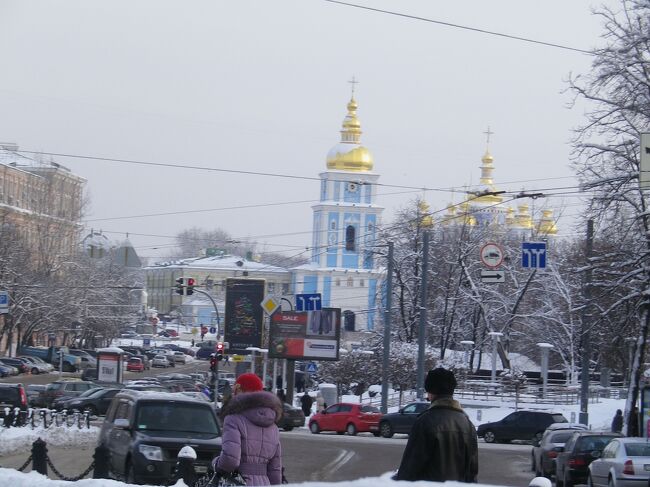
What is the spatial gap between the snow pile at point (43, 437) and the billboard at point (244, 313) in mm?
35860

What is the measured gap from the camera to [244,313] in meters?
69.4

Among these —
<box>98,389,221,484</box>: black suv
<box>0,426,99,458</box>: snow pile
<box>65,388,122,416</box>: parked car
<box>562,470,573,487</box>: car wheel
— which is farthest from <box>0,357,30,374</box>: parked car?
<box>98,389,221,484</box>: black suv

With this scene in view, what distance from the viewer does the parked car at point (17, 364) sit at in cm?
7281

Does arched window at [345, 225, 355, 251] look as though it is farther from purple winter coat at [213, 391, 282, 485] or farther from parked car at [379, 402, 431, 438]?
purple winter coat at [213, 391, 282, 485]

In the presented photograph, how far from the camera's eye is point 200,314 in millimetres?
169375

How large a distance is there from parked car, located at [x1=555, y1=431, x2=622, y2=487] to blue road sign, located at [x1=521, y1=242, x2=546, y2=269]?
588 inches

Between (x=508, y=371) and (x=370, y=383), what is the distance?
8.23 meters

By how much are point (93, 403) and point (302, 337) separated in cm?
1779

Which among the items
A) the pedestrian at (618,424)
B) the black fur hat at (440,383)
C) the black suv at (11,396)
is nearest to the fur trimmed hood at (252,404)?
the black fur hat at (440,383)

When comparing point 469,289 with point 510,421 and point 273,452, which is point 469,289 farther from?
point 273,452

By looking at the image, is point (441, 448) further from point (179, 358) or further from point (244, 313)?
point (179, 358)

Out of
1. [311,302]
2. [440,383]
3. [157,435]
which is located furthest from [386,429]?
[440,383]

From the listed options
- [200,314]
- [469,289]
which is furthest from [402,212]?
[200,314]

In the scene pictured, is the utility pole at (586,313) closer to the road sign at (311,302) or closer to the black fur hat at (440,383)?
the road sign at (311,302)
